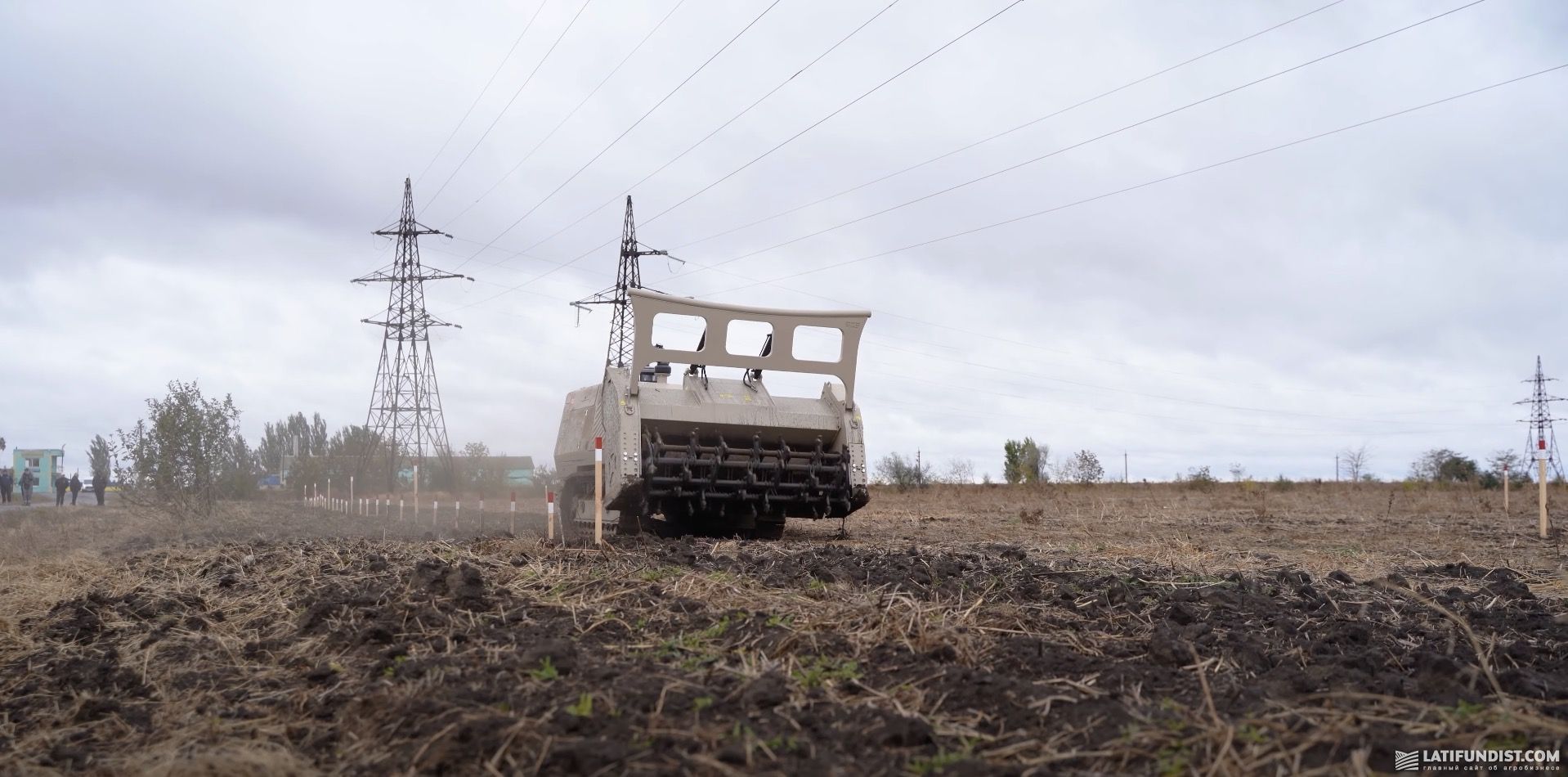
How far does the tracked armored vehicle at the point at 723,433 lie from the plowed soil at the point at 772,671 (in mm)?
5021

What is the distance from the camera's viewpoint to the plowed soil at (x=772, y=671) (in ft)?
12.1

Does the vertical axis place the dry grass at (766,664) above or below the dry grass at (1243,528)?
above

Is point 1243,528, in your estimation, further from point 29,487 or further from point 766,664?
point 29,487

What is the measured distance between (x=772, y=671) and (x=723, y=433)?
956cm

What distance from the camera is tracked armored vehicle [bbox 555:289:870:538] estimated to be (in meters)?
13.4

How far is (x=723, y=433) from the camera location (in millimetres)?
14008

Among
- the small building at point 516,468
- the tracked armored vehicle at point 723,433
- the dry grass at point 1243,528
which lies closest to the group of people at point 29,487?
the small building at point 516,468

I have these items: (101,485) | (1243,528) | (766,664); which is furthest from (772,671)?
(101,485)

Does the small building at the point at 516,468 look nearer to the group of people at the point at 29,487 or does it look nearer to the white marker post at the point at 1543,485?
the group of people at the point at 29,487

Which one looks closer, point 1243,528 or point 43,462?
point 1243,528

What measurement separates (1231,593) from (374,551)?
731 cm

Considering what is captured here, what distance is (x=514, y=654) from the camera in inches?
198

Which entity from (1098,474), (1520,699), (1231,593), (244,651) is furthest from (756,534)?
(1098,474)

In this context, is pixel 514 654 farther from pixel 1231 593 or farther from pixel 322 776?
pixel 1231 593
